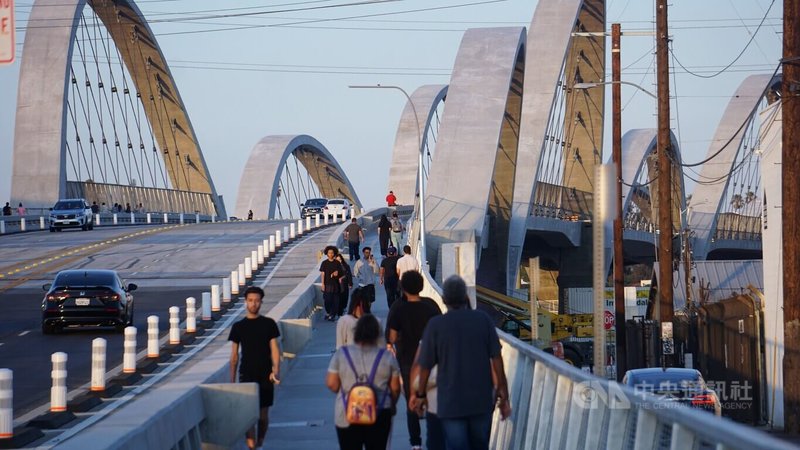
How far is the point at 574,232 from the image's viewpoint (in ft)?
249

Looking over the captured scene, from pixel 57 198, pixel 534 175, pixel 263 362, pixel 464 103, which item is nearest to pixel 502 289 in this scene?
pixel 534 175

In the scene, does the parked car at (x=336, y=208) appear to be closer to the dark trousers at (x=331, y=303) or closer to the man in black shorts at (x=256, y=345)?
the dark trousers at (x=331, y=303)

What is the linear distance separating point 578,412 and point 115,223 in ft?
230

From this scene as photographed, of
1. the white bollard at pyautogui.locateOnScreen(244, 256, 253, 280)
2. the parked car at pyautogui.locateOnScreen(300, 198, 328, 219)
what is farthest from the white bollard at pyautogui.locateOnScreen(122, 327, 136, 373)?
the parked car at pyautogui.locateOnScreen(300, 198, 328, 219)

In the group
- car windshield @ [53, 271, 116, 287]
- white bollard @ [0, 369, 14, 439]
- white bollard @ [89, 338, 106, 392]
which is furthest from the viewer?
car windshield @ [53, 271, 116, 287]

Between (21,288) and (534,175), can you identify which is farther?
(534,175)

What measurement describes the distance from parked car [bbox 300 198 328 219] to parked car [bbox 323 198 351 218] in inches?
19.1

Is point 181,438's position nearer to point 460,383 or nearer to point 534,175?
point 460,383

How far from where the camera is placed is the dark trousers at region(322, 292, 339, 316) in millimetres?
27844

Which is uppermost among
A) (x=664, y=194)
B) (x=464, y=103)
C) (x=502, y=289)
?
(x=464, y=103)

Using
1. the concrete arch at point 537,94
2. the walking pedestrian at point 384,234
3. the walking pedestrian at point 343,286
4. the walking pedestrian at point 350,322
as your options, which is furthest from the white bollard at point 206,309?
the concrete arch at point 537,94

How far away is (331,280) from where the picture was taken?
2703 centimetres

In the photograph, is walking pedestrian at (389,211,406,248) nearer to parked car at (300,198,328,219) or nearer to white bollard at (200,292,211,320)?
white bollard at (200,292,211,320)

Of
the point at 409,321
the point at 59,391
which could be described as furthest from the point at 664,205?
the point at 409,321
